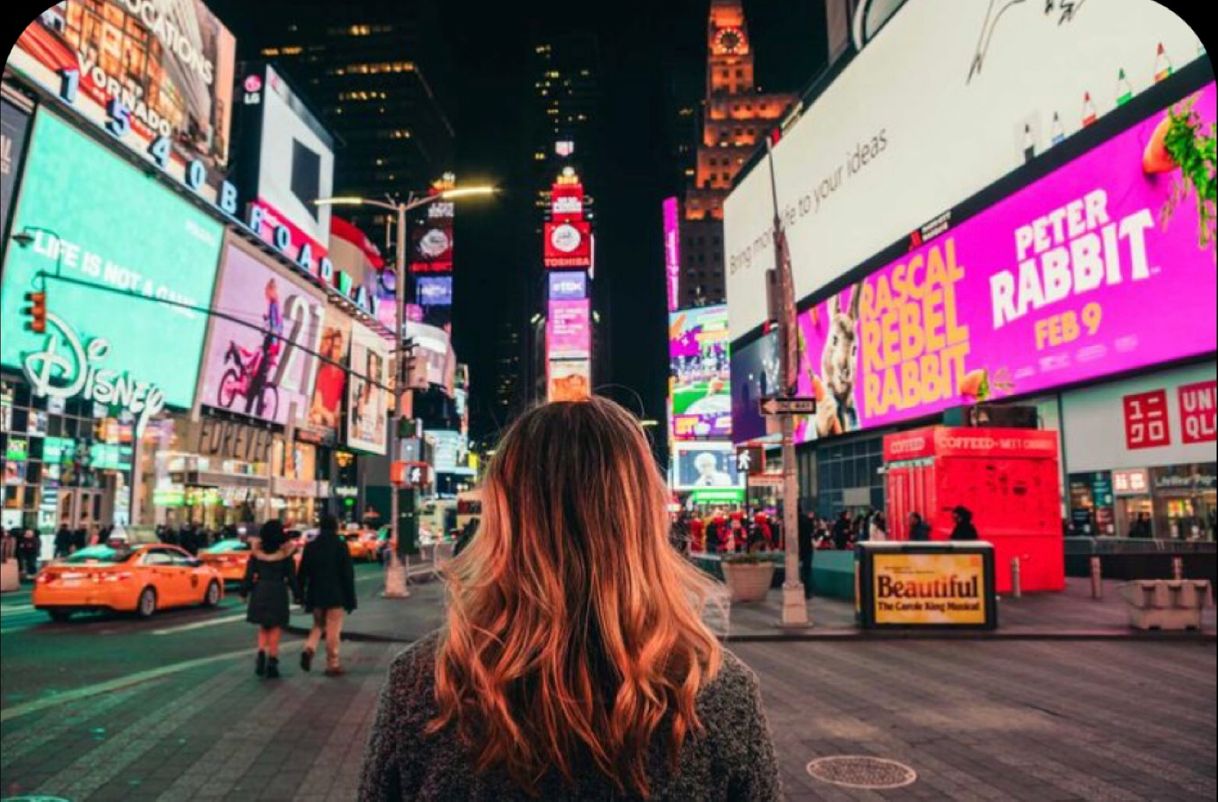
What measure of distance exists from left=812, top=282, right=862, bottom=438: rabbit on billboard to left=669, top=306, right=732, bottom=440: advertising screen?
182ft

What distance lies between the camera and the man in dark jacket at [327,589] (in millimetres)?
11352

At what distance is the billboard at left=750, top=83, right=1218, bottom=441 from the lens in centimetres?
2628

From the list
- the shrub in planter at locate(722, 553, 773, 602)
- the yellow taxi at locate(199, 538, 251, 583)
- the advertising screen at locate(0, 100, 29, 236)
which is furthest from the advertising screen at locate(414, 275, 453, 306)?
the shrub in planter at locate(722, 553, 773, 602)

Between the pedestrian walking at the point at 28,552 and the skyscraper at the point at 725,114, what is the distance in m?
121

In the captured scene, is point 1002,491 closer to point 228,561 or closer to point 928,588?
point 928,588

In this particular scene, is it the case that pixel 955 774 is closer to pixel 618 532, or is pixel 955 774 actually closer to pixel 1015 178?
pixel 618 532

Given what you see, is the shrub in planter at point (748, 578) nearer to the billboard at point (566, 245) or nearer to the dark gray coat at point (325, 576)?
the dark gray coat at point (325, 576)

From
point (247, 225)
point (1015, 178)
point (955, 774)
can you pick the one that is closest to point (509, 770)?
point (955, 774)

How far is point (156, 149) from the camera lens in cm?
4409

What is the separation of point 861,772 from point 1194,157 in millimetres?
22401

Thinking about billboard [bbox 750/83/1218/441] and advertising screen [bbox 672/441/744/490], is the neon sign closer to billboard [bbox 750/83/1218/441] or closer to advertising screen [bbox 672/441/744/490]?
advertising screen [bbox 672/441/744/490]

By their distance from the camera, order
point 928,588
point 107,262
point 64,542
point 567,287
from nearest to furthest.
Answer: point 928,588, point 64,542, point 107,262, point 567,287

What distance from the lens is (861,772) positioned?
265 inches

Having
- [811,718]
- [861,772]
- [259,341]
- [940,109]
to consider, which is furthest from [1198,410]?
[259,341]
